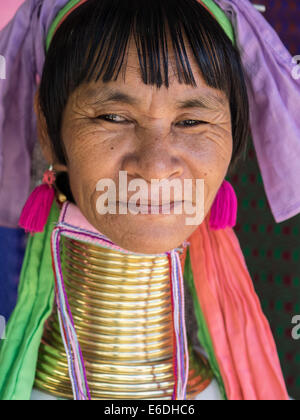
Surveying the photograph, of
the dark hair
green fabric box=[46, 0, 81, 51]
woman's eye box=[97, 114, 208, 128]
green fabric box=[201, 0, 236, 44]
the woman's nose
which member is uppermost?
green fabric box=[46, 0, 81, 51]

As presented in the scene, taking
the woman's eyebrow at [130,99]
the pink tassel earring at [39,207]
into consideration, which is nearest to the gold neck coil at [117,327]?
the pink tassel earring at [39,207]

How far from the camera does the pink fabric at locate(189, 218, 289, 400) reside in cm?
144

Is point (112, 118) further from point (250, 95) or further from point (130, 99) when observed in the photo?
point (250, 95)

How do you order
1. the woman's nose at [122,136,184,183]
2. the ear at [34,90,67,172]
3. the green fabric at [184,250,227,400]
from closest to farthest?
the woman's nose at [122,136,184,183] < the ear at [34,90,67,172] < the green fabric at [184,250,227,400]

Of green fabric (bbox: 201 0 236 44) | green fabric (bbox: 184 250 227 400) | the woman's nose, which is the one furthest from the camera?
green fabric (bbox: 184 250 227 400)

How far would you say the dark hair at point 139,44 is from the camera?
3.74ft

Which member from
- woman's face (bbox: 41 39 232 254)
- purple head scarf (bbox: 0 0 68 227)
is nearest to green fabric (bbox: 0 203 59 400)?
purple head scarf (bbox: 0 0 68 227)

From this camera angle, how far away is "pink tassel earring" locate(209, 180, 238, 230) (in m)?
1.45

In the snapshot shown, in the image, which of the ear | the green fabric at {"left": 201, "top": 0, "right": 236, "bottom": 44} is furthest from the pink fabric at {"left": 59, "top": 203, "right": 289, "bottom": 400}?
the green fabric at {"left": 201, "top": 0, "right": 236, "bottom": 44}

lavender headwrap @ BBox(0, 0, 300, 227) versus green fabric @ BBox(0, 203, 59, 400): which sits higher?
lavender headwrap @ BBox(0, 0, 300, 227)

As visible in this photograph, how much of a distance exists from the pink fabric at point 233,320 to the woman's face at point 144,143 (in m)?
0.33

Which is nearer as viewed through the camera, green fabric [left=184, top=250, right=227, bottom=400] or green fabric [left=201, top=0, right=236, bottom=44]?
green fabric [left=201, top=0, right=236, bottom=44]

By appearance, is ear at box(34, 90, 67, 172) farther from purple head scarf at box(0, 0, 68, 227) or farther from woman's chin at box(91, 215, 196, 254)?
woman's chin at box(91, 215, 196, 254)
